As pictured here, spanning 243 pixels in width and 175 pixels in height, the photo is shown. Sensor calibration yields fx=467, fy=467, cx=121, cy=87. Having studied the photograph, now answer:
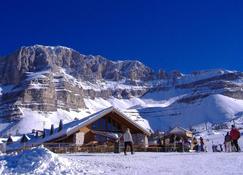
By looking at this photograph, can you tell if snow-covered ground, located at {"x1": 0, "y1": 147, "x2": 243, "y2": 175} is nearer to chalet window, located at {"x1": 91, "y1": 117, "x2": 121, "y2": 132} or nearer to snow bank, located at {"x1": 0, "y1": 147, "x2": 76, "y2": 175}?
snow bank, located at {"x1": 0, "y1": 147, "x2": 76, "y2": 175}

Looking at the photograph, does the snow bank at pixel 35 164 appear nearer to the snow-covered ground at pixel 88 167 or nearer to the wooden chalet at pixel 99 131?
the snow-covered ground at pixel 88 167

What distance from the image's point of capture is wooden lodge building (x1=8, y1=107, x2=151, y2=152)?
3681 centimetres

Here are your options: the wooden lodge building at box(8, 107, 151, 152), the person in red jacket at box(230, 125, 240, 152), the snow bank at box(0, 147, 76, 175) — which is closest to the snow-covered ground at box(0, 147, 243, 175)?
the snow bank at box(0, 147, 76, 175)

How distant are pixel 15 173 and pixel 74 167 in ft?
5.20

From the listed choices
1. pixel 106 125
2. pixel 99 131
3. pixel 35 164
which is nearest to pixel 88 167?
pixel 35 164

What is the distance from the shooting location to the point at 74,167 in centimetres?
1221

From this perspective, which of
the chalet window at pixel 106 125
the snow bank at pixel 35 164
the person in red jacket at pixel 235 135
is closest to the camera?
the snow bank at pixel 35 164

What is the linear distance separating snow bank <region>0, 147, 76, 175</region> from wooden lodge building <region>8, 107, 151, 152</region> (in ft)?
70.4

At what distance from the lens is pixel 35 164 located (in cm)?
1188

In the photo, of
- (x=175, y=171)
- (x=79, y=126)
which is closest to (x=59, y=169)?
(x=175, y=171)

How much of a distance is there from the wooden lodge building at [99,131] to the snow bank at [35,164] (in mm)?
21460

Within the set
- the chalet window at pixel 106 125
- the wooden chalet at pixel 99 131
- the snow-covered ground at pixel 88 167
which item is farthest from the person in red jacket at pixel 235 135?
the chalet window at pixel 106 125

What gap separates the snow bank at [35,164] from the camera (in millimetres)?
11476

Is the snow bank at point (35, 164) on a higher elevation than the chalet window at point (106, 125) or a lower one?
lower
